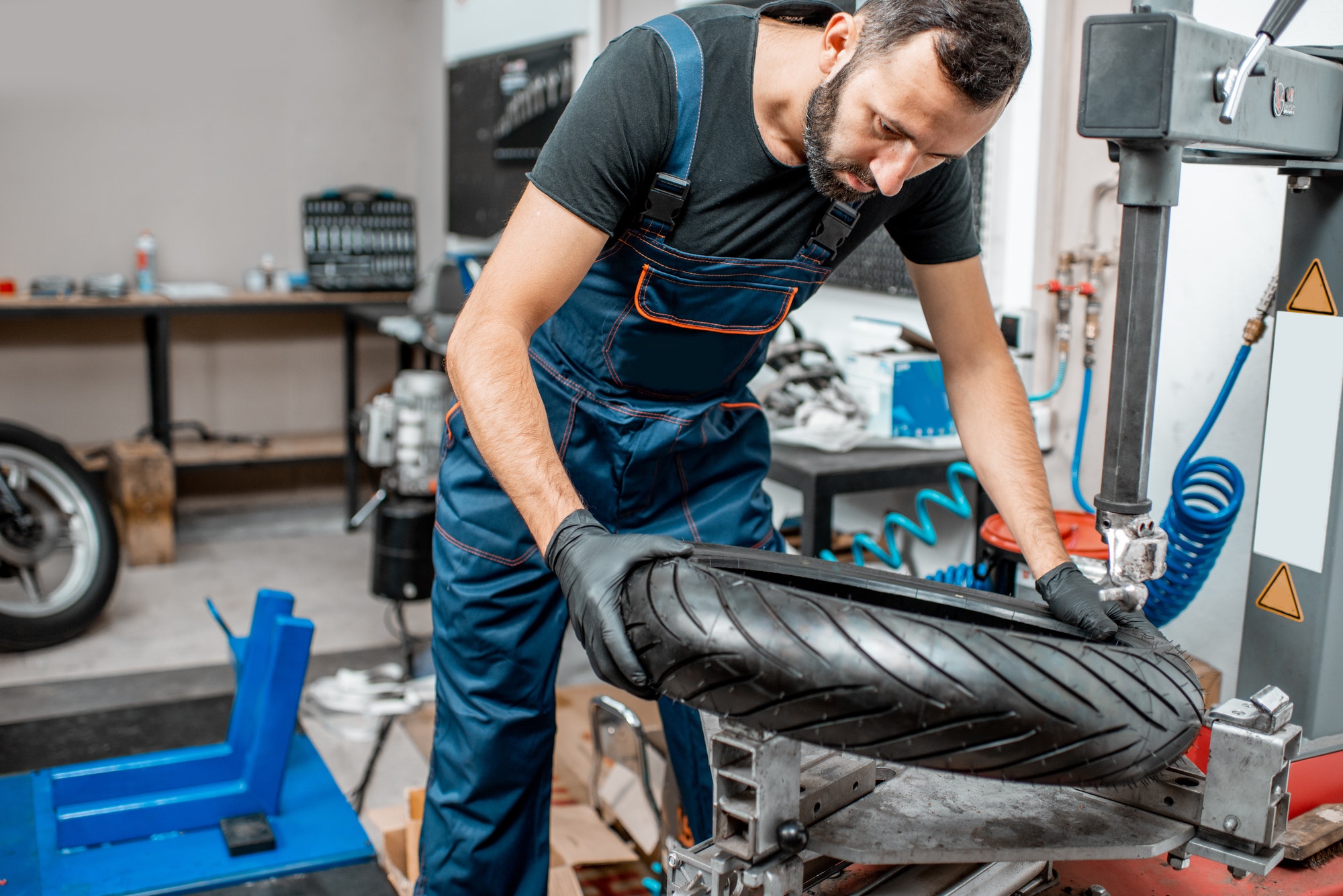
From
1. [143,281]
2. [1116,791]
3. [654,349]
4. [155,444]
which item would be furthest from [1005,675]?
[143,281]

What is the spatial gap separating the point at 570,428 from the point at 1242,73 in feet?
2.49

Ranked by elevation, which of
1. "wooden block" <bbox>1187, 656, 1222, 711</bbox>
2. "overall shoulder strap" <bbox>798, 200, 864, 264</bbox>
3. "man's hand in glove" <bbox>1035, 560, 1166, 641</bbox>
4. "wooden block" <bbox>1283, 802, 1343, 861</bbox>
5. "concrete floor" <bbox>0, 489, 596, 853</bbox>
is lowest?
"concrete floor" <bbox>0, 489, 596, 853</bbox>

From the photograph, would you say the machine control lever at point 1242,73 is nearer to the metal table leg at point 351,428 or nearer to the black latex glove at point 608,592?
the black latex glove at point 608,592

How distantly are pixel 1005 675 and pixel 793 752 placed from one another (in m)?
0.15

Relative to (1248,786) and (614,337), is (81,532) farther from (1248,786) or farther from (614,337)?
(1248,786)

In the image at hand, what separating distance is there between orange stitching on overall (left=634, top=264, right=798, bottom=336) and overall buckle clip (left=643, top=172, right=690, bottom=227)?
0.06m

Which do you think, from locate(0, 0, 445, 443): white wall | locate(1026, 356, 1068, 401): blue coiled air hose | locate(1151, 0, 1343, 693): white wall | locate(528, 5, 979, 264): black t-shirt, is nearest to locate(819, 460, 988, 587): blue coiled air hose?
locate(1026, 356, 1068, 401): blue coiled air hose

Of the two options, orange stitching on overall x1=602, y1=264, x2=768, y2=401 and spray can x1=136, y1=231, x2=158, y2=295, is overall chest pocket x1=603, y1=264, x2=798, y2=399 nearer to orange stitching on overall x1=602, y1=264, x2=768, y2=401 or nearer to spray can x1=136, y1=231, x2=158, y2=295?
orange stitching on overall x1=602, y1=264, x2=768, y2=401

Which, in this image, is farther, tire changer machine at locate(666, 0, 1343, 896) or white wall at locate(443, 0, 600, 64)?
white wall at locate(443, 0, 600, 64)

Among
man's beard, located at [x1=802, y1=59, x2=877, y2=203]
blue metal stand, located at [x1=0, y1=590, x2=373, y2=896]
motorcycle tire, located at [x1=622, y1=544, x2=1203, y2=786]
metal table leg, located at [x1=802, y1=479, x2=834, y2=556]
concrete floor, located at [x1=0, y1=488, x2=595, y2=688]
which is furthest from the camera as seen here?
concrete floor, located at [x1=0, y1=488, x2=595, y2=688]

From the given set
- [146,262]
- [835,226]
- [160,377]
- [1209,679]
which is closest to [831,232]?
[835,226]

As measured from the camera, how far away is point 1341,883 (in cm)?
93

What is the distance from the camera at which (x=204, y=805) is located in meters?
1.61

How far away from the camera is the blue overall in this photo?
1249 mm
